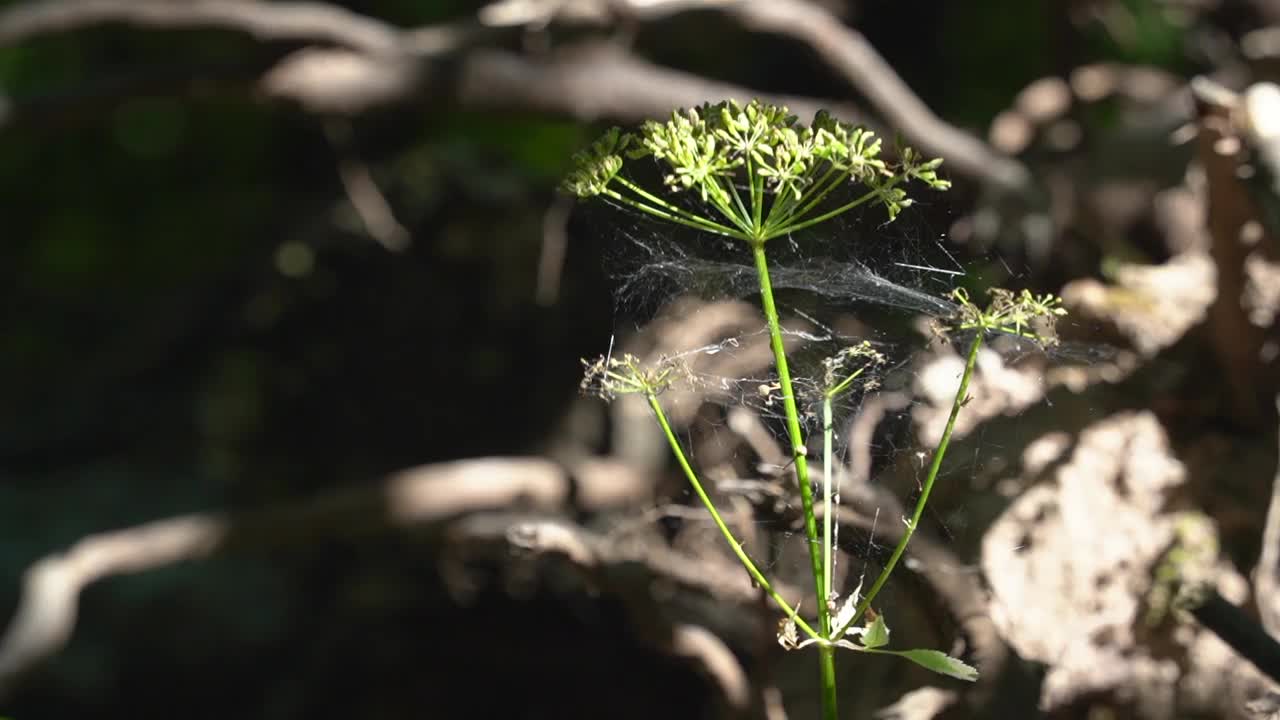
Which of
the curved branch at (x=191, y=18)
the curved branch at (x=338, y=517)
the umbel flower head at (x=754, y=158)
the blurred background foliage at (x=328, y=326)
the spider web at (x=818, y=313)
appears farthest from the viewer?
the blurred background foliage at (x=328, y=326)

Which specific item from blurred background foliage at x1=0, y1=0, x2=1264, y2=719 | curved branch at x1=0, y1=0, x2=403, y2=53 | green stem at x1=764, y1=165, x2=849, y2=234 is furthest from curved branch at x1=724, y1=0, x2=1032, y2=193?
green stem at x1=764, y1=165, x2=849, y2=234

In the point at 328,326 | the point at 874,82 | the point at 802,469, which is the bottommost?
the point at 328,326

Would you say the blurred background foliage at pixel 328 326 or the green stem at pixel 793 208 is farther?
the blurred background foliage at pixel 328 326

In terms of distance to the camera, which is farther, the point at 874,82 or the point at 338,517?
the point at 874,82

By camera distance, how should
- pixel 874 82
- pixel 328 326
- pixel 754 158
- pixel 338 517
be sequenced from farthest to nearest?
pixel 328 326 → pixel 874 82 → pixel 338 517 → pixel 754 158

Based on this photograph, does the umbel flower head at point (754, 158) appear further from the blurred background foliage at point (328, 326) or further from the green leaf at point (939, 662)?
the blurred background foliage at point (328, 326)

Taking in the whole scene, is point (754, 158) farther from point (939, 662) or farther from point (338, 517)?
point (338, 517)

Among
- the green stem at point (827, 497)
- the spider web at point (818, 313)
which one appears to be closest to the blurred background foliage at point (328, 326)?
the spider web at point (818, 313)

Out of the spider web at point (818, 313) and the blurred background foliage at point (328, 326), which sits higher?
the spider web at point (818, 313)

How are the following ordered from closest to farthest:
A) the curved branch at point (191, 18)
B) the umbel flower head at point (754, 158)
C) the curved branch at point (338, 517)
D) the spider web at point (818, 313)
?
the umbel flower head at point (754, 158) → the spider web at point (818, 313) → the curved branch at point (338, 517) → the curved branch at point (191, 18)

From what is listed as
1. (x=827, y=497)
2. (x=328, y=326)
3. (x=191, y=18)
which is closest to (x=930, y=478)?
(x=827, y=497)

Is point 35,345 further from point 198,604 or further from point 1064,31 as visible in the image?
point 1064,31
